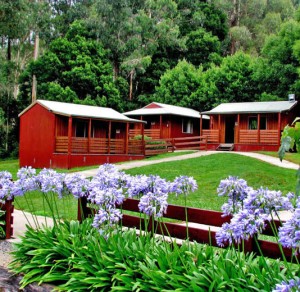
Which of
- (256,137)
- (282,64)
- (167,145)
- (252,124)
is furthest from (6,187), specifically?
(282,64)

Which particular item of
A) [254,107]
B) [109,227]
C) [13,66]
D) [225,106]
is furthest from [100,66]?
[109,227]

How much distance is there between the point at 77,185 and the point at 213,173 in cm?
1514

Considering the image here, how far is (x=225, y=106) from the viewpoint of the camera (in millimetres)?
34938

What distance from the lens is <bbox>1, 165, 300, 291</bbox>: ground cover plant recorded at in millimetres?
3709

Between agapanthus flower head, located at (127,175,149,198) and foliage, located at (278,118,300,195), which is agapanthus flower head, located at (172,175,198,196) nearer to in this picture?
agapanthus flower head, located at (127,175,149,198)

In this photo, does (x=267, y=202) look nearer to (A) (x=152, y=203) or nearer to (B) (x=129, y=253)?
(A) (x=152, y=203)

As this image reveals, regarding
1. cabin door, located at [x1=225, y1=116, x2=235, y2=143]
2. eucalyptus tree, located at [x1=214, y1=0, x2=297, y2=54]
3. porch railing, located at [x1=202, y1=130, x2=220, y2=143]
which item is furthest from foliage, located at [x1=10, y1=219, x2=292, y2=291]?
eucalyptus tree, located at [x1=214, y1=0, x2=297, y2=54]

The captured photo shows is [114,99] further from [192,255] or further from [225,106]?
[192,255]

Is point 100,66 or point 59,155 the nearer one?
point 59,155

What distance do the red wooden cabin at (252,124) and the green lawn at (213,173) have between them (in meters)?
5.77

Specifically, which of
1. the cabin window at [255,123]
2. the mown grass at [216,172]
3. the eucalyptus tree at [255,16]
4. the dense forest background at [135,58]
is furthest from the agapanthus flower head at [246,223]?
the eucalyptus tree at [255,16]

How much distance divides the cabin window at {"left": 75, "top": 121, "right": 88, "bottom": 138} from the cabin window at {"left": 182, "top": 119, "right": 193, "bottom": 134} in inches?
482

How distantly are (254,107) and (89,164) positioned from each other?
13329 mm

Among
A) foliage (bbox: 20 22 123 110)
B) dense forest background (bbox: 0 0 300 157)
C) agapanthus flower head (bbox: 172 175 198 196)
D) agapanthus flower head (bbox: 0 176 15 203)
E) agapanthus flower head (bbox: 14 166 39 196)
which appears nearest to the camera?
agapanthus flower head (bbox: 172 175 198 196)
